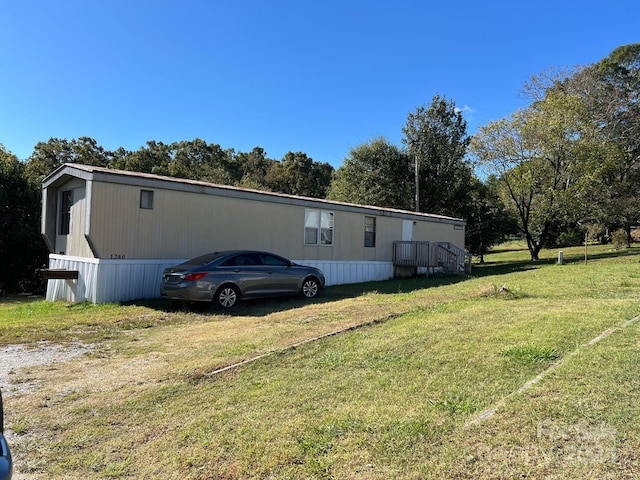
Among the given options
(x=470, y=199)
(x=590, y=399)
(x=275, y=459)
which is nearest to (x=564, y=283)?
(x=590, y=399)

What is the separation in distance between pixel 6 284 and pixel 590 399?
19374 millimetres

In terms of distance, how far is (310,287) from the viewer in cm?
1133

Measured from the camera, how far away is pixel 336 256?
1510 cm

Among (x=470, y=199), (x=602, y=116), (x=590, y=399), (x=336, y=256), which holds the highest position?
(x=602, y=116)

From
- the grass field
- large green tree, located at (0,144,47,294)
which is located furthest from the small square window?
large green tree, located at (0,144,47,294)

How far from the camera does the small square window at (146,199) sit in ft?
35.3

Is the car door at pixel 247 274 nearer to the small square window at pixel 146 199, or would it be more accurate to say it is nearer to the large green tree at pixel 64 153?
the small square window at pixel 146 199

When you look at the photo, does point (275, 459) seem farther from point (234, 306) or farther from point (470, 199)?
point (470, 199)

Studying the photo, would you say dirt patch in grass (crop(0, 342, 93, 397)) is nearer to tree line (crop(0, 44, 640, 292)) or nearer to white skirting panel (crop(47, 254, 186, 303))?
white skirting panel (crop(47, 254, 186, 303))

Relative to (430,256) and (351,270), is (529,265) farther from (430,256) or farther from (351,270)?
(351,270)

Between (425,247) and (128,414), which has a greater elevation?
(425,247)

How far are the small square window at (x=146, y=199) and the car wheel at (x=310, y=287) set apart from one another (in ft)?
13.8

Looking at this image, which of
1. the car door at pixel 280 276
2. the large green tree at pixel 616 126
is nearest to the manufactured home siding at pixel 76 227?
the car door at pixel 280 276

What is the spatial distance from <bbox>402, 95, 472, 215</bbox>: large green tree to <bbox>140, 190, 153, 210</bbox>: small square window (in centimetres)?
1973
